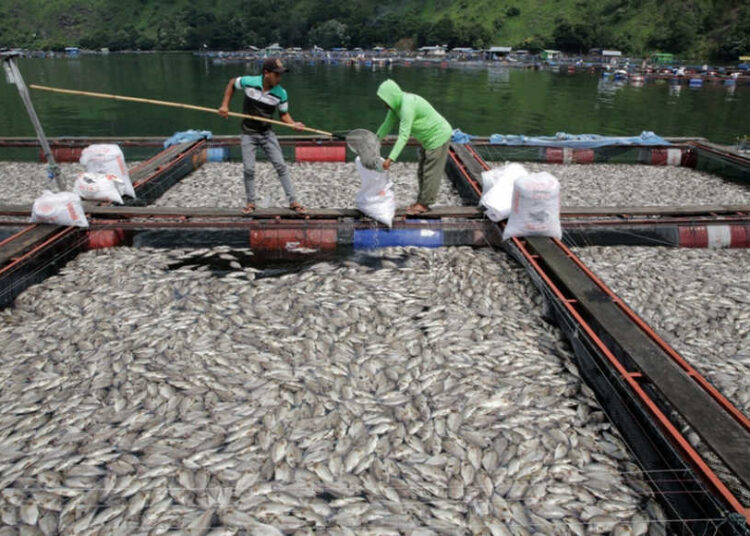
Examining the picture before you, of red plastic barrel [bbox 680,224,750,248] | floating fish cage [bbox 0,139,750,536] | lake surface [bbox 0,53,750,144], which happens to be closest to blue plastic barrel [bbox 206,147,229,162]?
floating fish cage [bbox 0,139,750,536]

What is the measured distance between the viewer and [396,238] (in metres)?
7.85

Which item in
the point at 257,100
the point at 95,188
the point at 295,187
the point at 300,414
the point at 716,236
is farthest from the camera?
the point at 295,187

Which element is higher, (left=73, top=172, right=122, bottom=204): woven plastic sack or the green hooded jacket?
the green hooded jacket

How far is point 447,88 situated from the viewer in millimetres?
56406

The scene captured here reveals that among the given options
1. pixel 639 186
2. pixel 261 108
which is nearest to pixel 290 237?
pixel 261 108

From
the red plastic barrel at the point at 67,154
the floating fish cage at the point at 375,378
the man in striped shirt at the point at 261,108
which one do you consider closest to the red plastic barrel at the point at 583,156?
the floating fish cage at the point at 375,378

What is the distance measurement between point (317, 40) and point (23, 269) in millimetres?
156149

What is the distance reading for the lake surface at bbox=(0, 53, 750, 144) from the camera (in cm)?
3055

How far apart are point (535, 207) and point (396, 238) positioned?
225 cm

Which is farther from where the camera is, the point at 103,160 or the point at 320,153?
the point at 320,153

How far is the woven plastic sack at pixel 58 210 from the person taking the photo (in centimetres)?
733

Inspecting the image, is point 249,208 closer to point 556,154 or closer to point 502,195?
point 502,195

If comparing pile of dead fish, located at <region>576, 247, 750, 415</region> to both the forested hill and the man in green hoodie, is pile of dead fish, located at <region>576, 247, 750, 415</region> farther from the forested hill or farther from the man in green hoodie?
the forested hill

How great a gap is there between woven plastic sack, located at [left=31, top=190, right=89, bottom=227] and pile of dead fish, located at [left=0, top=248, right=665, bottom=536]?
1193 millimetres
